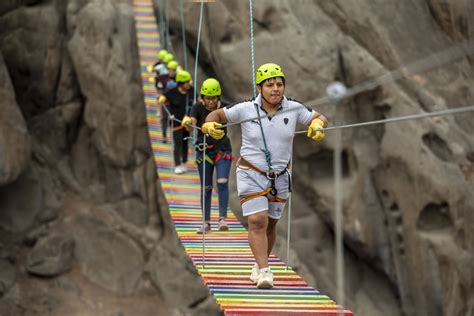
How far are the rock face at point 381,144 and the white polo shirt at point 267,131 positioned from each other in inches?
264

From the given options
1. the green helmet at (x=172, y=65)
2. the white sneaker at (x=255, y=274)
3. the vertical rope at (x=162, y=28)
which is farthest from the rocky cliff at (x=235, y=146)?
the white sneaker at (x=255, y=274)

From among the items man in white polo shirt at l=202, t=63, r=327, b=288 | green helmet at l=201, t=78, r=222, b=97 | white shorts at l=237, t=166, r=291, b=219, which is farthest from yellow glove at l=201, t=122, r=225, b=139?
green helmet at l=201, t=78, r=222, b=97

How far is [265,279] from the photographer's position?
5703 millimetres

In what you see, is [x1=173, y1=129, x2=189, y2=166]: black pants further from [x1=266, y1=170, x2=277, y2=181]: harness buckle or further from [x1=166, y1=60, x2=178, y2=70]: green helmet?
[x1=266, y1=170, x2=277, y2=181]: harness buckle

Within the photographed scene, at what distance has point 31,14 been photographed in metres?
Answer: 15.3

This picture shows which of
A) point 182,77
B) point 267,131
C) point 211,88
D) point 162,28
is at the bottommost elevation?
point 267,131

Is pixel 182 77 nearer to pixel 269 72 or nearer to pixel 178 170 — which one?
pixel 178 170

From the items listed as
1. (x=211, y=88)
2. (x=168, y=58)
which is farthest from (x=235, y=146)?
(x=211, y=88)

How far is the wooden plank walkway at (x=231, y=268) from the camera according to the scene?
17.5ft

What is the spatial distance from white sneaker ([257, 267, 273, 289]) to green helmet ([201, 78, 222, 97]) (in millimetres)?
2147

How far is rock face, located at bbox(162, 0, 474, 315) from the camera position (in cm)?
1245

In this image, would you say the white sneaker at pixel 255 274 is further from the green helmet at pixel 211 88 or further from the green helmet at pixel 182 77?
the green helmet at pixel 182 77

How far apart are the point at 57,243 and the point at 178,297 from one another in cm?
235

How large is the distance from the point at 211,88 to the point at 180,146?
4466 millimetres
